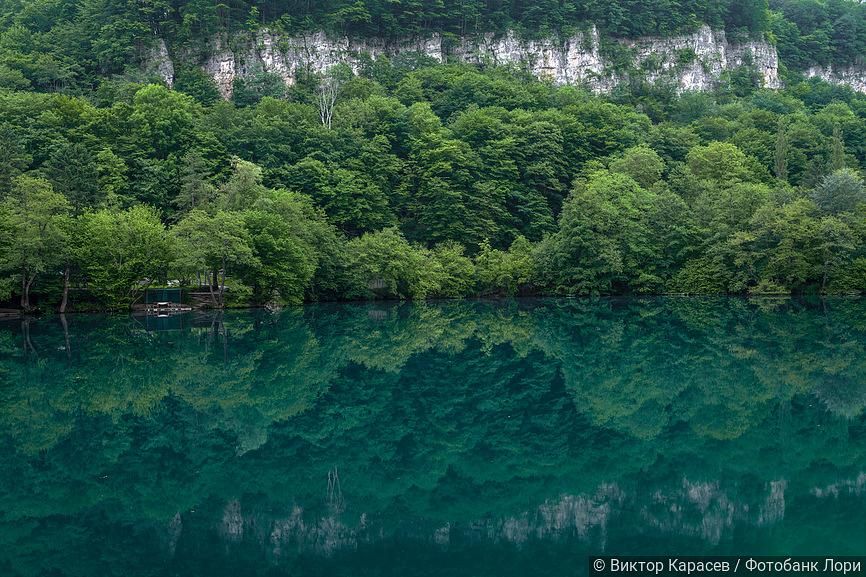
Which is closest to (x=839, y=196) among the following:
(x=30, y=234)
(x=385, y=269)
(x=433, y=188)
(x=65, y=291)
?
(x=433, y=188)

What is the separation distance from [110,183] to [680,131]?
45490mm

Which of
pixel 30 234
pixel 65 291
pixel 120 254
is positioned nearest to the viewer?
pixel 30 234

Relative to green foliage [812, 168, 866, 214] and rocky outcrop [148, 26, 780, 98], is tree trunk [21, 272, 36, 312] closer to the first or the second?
green foliage [812, 168, 866, 214]

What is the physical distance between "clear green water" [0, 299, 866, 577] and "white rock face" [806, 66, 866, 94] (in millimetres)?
82951

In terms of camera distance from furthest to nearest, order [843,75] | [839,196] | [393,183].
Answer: [843,75], [393,183], [839,196]

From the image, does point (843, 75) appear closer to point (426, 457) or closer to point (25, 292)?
point (25, 292)

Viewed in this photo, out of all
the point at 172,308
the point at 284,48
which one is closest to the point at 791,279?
the point at 172,308

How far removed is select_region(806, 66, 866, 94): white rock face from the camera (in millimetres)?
95000

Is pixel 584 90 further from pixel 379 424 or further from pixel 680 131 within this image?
pixel 379 424

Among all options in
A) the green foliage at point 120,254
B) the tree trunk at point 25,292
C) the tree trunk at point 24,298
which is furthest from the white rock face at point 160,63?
the tree trunk at point 24,298

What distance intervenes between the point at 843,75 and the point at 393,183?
62306mm

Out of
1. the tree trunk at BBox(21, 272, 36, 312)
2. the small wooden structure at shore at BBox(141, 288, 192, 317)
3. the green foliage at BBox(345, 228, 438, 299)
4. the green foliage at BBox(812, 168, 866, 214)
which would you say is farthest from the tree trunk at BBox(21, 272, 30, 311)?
the green foliage at BBox(812, 168, 866, 214)

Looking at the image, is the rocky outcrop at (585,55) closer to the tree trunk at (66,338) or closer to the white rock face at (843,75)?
the white rock face at (843,75)

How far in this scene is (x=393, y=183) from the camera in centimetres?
6278
